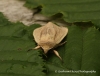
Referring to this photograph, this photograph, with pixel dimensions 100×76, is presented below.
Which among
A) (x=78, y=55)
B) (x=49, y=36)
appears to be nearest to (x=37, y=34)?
(x=49, y=36)

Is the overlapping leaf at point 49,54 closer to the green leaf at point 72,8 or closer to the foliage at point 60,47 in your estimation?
the foliage at point 60,47

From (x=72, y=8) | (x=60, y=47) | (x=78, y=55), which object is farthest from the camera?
(x=72, y=8)

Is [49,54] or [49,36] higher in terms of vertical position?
[49,36]

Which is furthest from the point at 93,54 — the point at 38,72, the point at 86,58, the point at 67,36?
the point at 38,72

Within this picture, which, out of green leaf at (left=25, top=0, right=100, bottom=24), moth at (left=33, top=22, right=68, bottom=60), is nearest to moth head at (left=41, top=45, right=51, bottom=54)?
moth at (left=33, top=22, right=68, bottom=60)

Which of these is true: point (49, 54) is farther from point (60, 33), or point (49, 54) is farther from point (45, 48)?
point (60, 33)

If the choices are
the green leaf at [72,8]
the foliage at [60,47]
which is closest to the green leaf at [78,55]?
the foliage at [60,47]
